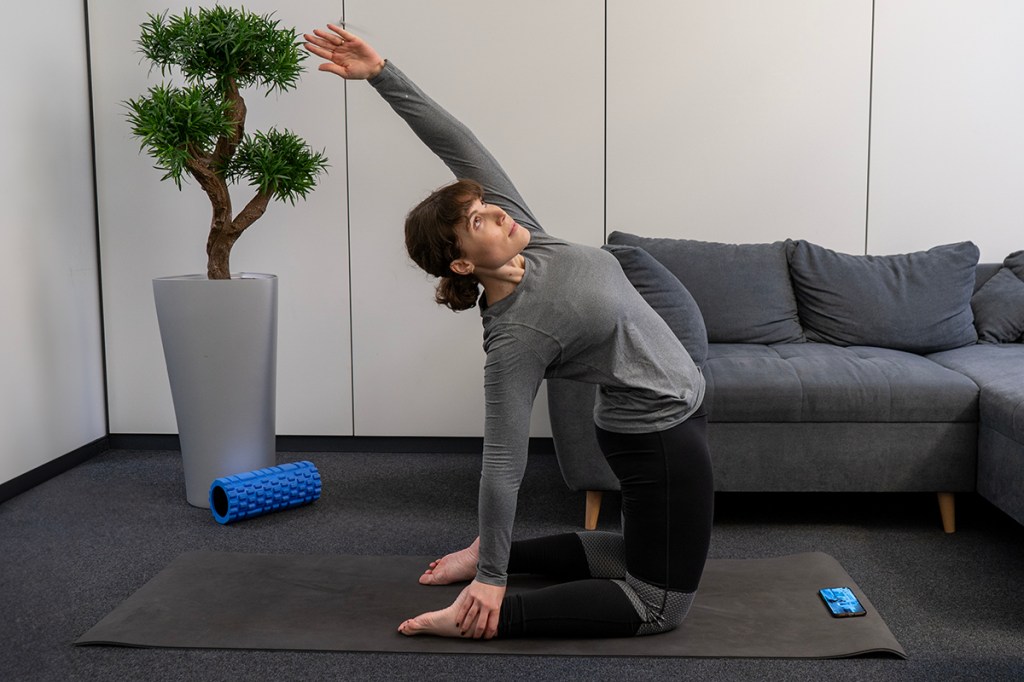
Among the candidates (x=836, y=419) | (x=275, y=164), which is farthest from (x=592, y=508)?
(x=275, y=164)

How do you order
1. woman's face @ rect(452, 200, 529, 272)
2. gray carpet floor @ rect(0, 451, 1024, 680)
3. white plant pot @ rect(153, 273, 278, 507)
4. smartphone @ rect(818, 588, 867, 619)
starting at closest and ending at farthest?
woman's face @ rect(452, 200, 529, 272) < gray carpet floor @ rect(0, 451, 1024, 680) < smartphone @ rect(818, 588, 867, 619) < white plant pot @ rect(153, 273, 278, 507)

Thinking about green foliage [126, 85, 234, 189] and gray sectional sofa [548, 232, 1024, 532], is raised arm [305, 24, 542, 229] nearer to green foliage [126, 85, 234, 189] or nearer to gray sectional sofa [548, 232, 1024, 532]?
gray sectional sofa [548, 232, 1024, 532]

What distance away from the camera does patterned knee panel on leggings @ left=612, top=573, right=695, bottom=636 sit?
84.9 inches


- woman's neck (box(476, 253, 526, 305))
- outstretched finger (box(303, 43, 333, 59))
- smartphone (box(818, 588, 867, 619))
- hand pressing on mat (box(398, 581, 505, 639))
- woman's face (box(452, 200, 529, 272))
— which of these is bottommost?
smartphone (box(818, 588, 867, 619))

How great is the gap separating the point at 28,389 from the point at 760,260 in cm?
274

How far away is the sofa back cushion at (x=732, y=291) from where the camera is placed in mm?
3514

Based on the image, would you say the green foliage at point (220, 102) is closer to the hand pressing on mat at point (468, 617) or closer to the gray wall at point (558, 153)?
the gray wall at point (558, 153)

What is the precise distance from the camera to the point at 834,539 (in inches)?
115

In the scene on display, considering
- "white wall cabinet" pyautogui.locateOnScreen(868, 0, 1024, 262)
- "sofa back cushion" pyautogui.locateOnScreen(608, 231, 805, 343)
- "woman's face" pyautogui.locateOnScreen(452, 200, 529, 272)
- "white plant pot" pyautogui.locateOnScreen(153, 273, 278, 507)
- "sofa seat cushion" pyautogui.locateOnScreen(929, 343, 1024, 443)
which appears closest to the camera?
"woman's face" pyautogui.locateOnScreen(452, 200, 529, 272)

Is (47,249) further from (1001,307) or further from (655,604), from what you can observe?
(1001,307)

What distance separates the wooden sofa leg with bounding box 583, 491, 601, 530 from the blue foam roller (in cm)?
94

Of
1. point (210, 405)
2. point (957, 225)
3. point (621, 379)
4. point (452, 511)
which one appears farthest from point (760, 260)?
point (210, 405)

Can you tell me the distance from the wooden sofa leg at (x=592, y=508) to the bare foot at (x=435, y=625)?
92 centimetres

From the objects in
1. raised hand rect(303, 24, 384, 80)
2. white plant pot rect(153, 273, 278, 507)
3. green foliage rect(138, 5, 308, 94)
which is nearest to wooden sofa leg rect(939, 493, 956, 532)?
raised hand rect(303, 24, 384, 80)
